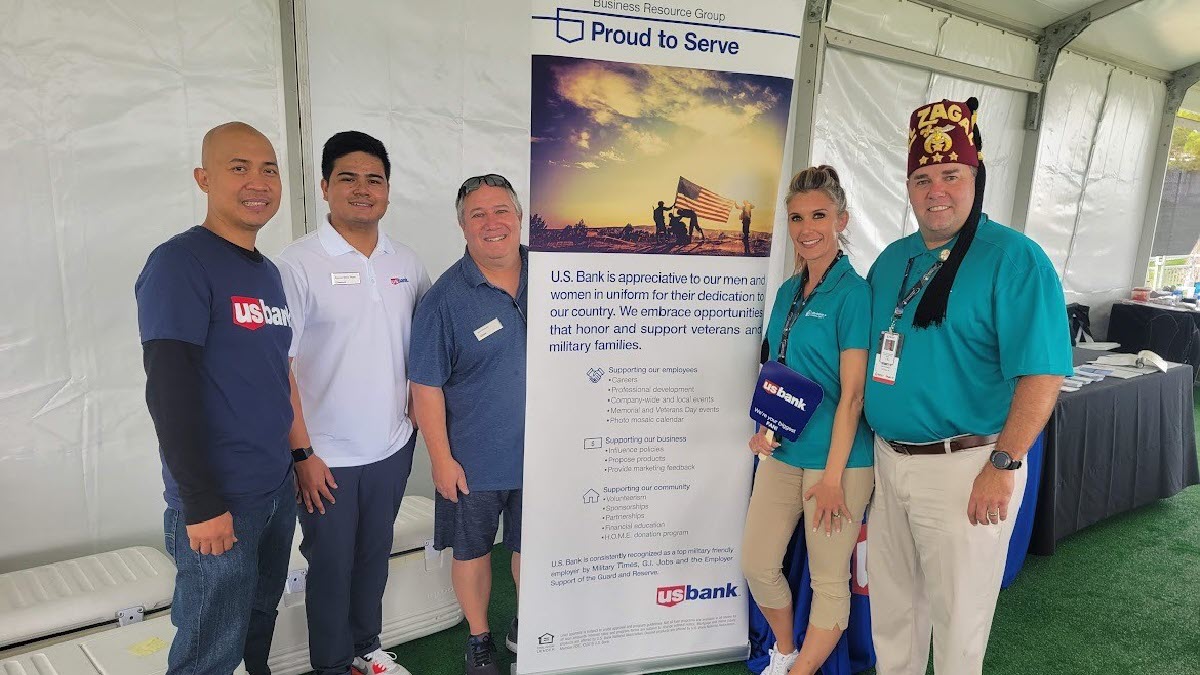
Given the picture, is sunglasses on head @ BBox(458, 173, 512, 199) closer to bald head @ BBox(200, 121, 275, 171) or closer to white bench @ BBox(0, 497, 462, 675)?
bald head @ BBox(200, 121, 275, 171)

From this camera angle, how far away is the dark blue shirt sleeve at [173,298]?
4.09 ft

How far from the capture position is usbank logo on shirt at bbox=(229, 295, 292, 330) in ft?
4.43

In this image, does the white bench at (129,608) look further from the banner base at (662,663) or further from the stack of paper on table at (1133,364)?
the stack of paper on table at (1133,364)

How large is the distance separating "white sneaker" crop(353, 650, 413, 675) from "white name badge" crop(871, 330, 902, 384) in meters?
1.59

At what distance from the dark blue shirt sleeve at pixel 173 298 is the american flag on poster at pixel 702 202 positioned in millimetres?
1155

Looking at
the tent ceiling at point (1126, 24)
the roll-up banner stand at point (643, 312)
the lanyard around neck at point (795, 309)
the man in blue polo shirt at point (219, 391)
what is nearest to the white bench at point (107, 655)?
the man in blue polo shirt at point (219, 391)

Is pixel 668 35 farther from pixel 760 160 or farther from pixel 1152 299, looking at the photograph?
pixel 1152 299

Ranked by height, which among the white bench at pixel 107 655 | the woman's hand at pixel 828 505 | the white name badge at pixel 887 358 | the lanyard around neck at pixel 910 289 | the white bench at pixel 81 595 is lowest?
the white bench at pixel 107 655

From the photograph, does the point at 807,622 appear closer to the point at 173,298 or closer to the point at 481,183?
the point at 481,183

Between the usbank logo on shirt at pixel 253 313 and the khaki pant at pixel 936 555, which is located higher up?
the usbank logo on shirt at pixel 253 313

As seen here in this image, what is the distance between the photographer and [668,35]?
1687 mm

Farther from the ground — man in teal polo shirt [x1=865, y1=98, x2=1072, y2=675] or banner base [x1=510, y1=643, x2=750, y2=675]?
man in teal polo shirt [x1=865, y1=98, x2=1072, y2=675]

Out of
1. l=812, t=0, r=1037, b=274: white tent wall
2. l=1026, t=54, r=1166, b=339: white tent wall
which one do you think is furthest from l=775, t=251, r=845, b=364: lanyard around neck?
l=1026, t=54, r=1166, b=339: white tent wall

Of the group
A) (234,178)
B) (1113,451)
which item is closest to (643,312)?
(234,178)
